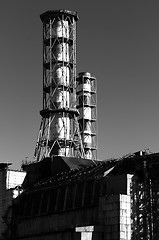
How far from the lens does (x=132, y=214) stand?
54500mm

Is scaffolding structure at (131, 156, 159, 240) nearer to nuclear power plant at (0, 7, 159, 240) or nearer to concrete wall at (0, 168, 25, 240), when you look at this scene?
nuclear power plant at (0, 7, 159, 240)

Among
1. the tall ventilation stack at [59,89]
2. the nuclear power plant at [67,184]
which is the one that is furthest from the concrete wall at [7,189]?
the tall ventilation stack at [59,89]

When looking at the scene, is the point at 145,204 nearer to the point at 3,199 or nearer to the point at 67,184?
the point at 67,184

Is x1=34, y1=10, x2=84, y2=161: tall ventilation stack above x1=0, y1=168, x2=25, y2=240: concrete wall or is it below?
above

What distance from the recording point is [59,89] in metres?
96.5

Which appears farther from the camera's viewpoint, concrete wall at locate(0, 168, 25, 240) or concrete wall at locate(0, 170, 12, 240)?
concrete wall at locate(0, 170, 12, 240)

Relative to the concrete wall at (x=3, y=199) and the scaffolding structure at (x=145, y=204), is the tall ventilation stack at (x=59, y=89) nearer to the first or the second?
the concrete wall at (x=3, y=199)

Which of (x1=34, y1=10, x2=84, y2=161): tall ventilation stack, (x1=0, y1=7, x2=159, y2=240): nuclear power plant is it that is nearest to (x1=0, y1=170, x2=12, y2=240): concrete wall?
(x1=0, y1=7, x2=159, y2=240): nuclear power plant

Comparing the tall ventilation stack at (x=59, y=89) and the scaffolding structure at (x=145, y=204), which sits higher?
the tall ventilation stack at (x=59, y=89)

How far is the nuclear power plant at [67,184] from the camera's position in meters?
54.4

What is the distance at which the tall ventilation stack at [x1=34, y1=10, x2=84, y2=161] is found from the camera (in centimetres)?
9431

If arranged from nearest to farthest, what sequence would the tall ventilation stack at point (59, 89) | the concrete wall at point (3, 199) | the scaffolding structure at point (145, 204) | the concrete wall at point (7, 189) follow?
the scaffolding structure at point (145, 204)
the concrete wall at point (7, 189)
the concrete wall at point (3, 199)
the tall ventilation stack at point (59, 89)

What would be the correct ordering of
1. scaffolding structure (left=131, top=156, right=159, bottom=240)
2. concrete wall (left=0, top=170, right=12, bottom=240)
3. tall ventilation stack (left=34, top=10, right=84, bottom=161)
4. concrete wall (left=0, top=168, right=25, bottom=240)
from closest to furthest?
scaffolding structure (left=131, top=156, right=159, bottom=240)
concrete wall (left=0, top=168, right=25, bottom=240)
concrete wall (left=0, top=170, right=12, bottom=240)
tall ventilation stack (left=34, top=10, right=84, bottom=161)

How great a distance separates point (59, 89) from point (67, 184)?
35.8m
